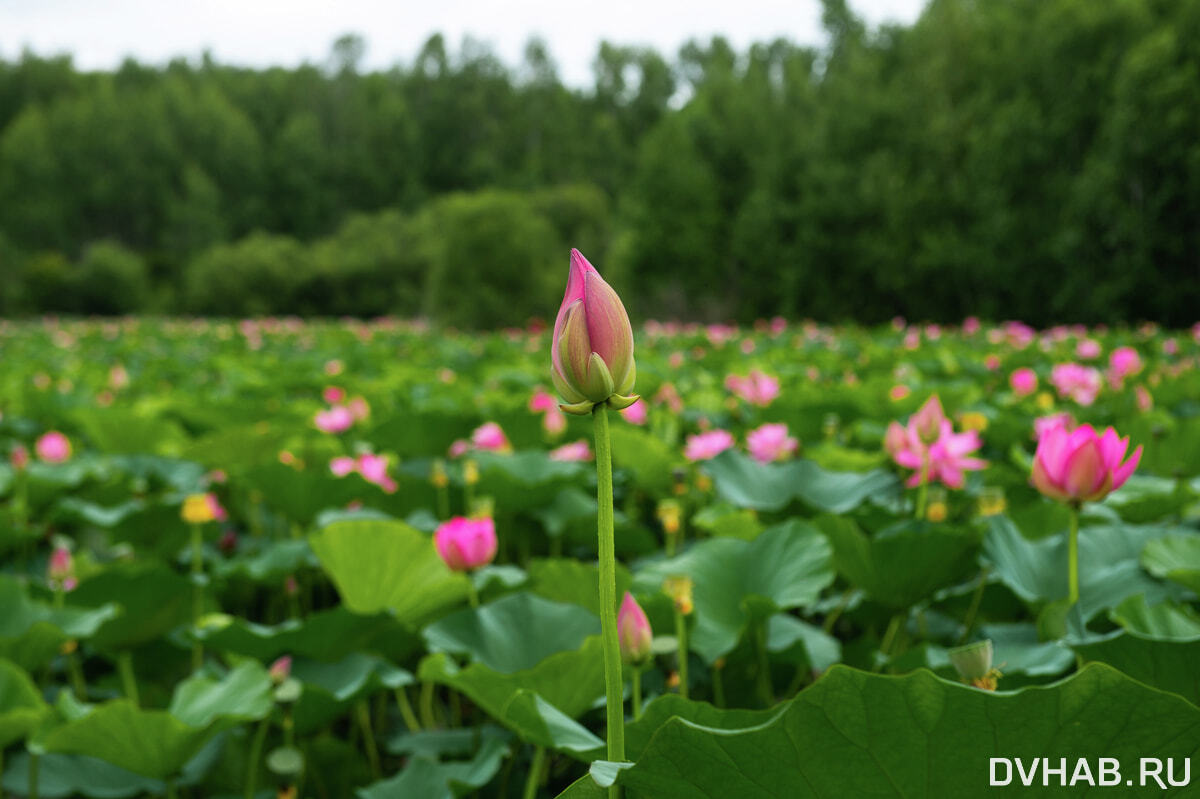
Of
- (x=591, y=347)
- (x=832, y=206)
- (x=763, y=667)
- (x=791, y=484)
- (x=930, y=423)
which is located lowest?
(x=763, y=667)

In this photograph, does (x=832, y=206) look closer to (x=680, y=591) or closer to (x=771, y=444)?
(x=771, y=444)

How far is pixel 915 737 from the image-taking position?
17.2 inches

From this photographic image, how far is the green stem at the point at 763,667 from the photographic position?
3.16 ft

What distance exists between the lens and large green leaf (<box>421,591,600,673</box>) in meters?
0.90

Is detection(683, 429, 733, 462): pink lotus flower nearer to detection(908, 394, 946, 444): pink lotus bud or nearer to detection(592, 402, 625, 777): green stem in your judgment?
detection(908, 394, 946, 444): pink lotus bud

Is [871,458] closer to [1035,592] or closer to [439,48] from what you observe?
[1035,592]

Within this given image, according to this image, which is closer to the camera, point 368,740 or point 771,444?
point 368,740

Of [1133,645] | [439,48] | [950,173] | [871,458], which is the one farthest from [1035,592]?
[439,48]

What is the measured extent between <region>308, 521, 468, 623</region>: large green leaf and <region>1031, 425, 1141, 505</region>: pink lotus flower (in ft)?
2.17

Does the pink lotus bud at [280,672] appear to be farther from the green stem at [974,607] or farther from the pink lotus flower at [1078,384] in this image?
the pink lotus flower at [1078,384]

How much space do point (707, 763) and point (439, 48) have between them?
5570 centimetres

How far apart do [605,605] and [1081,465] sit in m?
0.55

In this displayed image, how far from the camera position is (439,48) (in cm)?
5119

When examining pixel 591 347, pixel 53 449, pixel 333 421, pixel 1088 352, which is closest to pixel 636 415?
pixel 333 421
